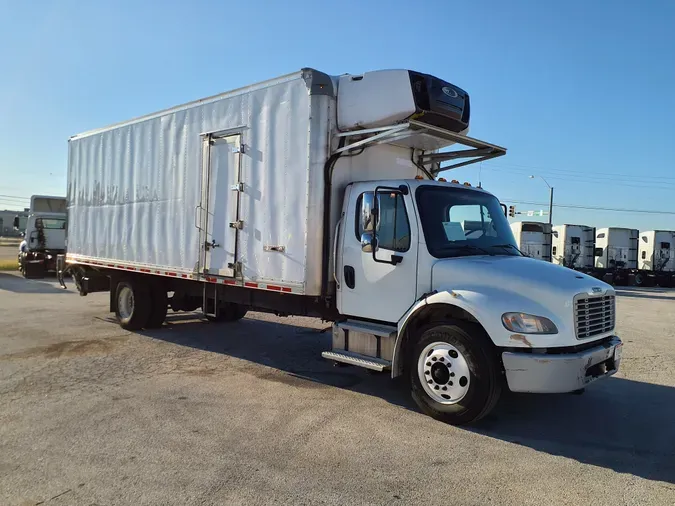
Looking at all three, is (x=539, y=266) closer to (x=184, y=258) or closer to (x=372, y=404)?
(x=372, y=404)

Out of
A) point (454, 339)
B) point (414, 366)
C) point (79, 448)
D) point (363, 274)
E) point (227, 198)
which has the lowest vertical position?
point (79, 448)

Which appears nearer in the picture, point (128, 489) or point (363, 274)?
point (128, 489)

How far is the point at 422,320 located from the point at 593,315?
1.72 m

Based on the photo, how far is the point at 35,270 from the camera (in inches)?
873

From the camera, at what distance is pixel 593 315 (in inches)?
205

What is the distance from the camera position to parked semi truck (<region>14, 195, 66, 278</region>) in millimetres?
22156

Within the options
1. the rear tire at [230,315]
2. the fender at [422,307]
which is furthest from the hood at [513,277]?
the rear tire at [230,315]

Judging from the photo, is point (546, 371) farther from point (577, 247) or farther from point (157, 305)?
point (577, 247)

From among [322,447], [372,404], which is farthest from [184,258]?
[322,447]

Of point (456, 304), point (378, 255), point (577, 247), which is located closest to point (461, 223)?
point (378, 255)

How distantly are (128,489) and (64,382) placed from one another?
3351 mm

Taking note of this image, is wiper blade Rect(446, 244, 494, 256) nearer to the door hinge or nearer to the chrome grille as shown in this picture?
the chrome grille

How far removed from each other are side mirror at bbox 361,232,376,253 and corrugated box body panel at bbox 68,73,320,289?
77 centimetres

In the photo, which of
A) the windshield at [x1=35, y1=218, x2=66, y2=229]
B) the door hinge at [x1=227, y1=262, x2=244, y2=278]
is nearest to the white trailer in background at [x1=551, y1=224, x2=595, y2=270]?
the windshield at [x1=35, y1=218, x2=66, y2=229]
